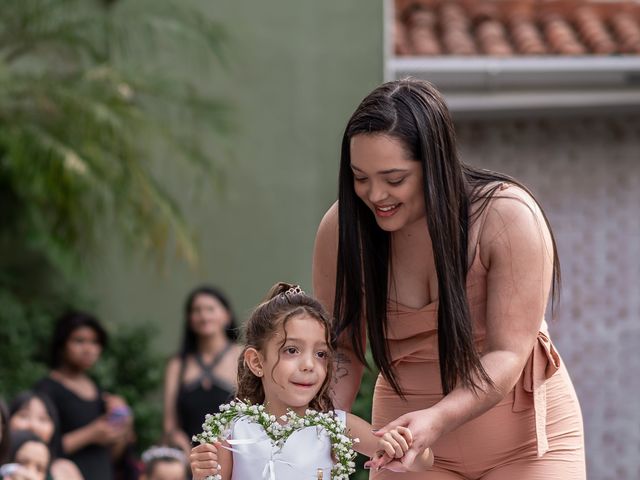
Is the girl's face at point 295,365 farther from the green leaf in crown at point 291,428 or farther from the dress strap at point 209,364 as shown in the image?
the dress strap at point 209,364

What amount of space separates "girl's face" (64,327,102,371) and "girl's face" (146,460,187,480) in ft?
3.24

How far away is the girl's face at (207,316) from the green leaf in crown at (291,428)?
4.46 m

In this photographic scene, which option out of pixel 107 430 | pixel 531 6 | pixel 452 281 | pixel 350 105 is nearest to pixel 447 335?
pixel 452 281

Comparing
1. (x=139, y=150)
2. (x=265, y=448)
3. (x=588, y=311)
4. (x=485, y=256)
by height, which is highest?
(x=139, y=150)

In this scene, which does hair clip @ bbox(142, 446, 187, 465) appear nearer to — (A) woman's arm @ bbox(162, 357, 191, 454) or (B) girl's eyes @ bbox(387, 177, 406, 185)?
(A) woman's arm @ bbox(162, 357, 191, 454)

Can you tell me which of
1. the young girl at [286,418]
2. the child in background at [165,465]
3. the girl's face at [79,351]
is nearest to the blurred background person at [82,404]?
the girl's face at [79,351]

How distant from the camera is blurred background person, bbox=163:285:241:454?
7.88 meters

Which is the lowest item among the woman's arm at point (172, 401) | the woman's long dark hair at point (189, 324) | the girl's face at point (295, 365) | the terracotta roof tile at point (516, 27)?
the girl's face at point (295, 365)

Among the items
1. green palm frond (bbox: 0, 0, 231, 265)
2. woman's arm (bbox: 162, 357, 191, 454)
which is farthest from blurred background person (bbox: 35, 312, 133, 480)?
green palm frond (bbox: 0, 0, 231, 265)

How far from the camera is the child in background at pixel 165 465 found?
7.26 metres

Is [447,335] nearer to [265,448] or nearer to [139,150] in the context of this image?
[265,448]

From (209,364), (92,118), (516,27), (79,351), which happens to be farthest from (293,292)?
(516,27)

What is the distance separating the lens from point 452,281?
339 centimetres

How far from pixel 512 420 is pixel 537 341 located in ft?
0.72
